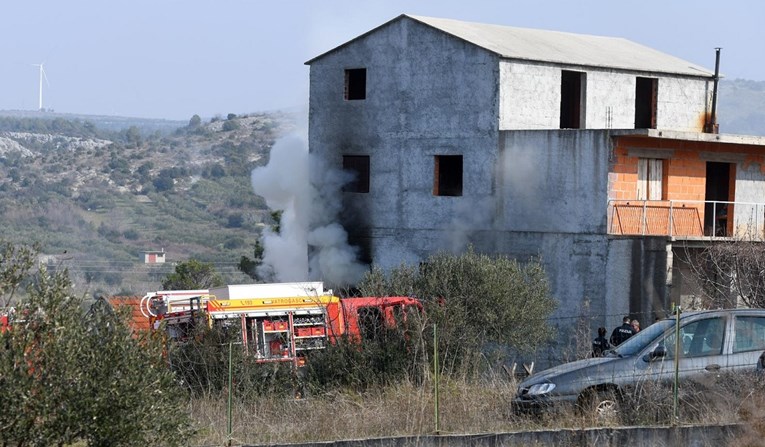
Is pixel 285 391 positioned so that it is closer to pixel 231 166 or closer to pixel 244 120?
pixel 231 166

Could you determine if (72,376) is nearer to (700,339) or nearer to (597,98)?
(700,339)

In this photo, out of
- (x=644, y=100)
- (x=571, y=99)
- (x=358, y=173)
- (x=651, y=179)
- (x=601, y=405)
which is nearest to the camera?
(x=601, y=405)

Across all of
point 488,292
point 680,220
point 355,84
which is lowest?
point 488,292

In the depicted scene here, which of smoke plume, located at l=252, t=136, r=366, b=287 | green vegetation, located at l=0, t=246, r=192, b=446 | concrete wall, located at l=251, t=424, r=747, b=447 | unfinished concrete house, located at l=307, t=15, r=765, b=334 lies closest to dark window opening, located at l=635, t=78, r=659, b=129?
unfinished concrete house, located at l=307, t=15, r=765, b=334

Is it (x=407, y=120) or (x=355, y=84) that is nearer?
(x=407, y=120)

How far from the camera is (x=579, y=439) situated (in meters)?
15.6

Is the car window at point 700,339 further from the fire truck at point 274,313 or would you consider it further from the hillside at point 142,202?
Result: the hillside at point 142,202

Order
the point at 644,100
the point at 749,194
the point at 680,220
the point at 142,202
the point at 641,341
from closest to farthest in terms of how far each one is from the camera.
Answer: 1. the point at 641,341
2. the point at 680,220
3. the point at 749,194
4. the point at 644,100
5. the point at 142,202

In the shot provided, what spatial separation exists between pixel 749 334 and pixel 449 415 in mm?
4082

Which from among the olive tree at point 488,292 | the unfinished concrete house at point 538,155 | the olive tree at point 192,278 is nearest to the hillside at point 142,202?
the olive tree at point 192,278

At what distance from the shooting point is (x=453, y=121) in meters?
39.6

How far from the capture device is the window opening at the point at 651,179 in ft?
118

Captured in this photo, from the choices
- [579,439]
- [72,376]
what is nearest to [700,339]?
[579,439]

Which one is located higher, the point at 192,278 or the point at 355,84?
the point at 355,84
